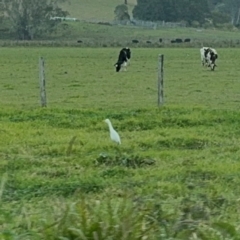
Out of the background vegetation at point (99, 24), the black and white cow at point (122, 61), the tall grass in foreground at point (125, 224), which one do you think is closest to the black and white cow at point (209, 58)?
the black and white cow at point (122, 61)

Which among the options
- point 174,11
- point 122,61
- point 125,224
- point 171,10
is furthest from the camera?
point 174,11

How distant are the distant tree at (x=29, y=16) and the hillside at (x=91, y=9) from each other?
23943mm

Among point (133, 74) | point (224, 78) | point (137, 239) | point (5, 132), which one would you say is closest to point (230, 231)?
point (137, 239)

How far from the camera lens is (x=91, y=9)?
104 metres

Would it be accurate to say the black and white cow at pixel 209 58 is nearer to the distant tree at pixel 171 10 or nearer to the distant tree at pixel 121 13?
the distant tree at pixel 171 10

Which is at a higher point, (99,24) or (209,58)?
(209,58)

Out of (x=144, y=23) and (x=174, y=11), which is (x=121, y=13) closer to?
(x=144, y=23)

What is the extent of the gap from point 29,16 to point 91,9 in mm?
31887

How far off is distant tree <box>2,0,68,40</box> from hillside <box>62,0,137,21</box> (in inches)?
943

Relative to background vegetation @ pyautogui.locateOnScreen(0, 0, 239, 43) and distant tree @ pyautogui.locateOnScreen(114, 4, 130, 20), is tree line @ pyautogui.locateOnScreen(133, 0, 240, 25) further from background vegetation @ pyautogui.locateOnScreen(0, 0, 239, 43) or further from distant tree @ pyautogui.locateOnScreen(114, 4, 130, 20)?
distant tree @ pyautogui.locateOnScreen(114, 4, 130, 20)

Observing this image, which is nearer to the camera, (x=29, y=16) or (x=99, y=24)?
(x=29, y=16)

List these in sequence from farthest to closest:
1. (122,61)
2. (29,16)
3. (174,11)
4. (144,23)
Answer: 1. (174,11)
2. (144,23)
3. (29,16)
4. (122,61)

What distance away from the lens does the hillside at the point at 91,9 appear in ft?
328

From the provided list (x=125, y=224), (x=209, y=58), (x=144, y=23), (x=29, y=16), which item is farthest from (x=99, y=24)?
(x=125, y=224)
